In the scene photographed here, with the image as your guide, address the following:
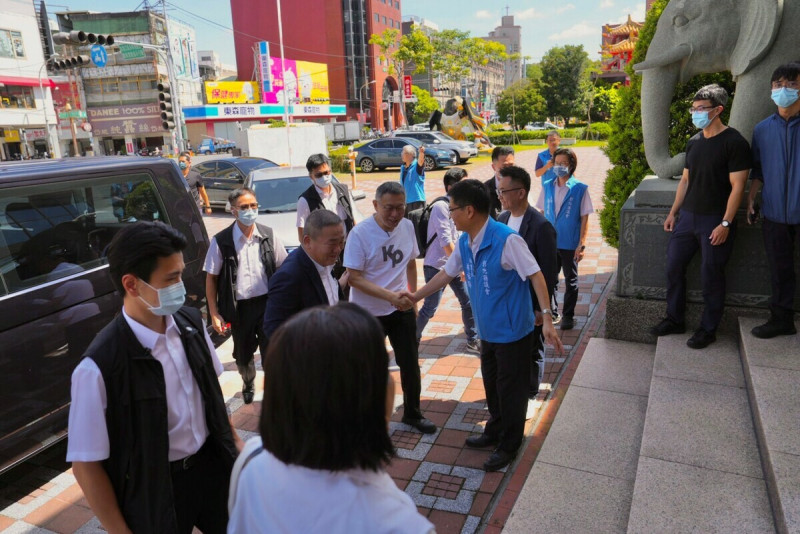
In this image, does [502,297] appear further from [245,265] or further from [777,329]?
[245,265]

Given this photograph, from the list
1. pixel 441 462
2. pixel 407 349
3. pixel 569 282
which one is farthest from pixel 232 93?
pixel 441 462

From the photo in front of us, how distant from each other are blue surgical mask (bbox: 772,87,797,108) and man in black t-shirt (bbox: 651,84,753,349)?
0.29 meters

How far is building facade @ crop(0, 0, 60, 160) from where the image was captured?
37375mm

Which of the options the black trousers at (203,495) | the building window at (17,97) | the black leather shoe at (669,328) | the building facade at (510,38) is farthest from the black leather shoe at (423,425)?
the building facade at (510,38)

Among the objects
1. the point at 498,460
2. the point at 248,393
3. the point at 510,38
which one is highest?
the point at 510,38

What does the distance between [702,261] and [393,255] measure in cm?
223

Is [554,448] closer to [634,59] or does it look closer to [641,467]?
[641,467]

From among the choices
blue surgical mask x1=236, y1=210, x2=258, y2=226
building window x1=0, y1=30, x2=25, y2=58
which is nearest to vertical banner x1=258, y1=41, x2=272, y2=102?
building window x1=0, y1=30, x2=25, y2=58

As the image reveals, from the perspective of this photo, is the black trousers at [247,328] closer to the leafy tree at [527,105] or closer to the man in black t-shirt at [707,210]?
the man in black t-shirt at [707,210]

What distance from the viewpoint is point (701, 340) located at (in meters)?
4.16


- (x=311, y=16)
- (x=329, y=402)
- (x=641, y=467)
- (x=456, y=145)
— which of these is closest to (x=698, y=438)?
(x=641, y=467)

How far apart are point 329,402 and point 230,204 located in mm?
3720

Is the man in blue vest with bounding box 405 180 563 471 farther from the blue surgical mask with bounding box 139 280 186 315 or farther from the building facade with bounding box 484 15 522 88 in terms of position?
the building facade with bounding box 484 15 522 88

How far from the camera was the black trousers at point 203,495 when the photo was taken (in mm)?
2156
